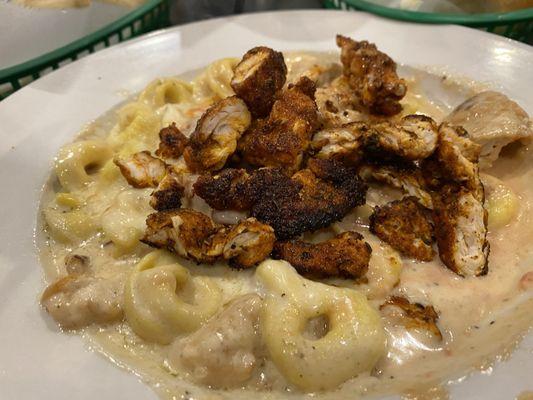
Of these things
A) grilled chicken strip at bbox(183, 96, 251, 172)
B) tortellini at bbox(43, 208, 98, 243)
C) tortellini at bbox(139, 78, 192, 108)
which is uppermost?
grilled chicken strip at bbox(183, 96, 251, 172)

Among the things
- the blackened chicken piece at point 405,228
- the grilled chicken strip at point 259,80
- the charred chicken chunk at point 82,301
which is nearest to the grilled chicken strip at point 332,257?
the blackened chicken piece at point 405,228

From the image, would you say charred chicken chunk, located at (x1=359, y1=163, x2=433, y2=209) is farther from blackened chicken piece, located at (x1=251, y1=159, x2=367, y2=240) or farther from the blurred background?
the blurred background

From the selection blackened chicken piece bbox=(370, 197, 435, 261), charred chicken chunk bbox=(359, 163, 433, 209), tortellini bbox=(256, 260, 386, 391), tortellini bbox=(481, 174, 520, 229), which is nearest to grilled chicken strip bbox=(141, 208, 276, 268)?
tortellini bbox=(256, 260, 386, 391)

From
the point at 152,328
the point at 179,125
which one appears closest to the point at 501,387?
the point at 152,328

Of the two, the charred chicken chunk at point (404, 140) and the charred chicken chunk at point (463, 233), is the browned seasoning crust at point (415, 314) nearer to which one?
the charred chicken chunk at point (463, 233)

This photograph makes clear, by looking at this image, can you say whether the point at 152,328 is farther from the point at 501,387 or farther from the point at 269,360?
the point at 501,387

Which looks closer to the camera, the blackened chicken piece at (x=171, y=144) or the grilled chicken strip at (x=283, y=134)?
the grilled chicken strip at (x=283, y=134)
